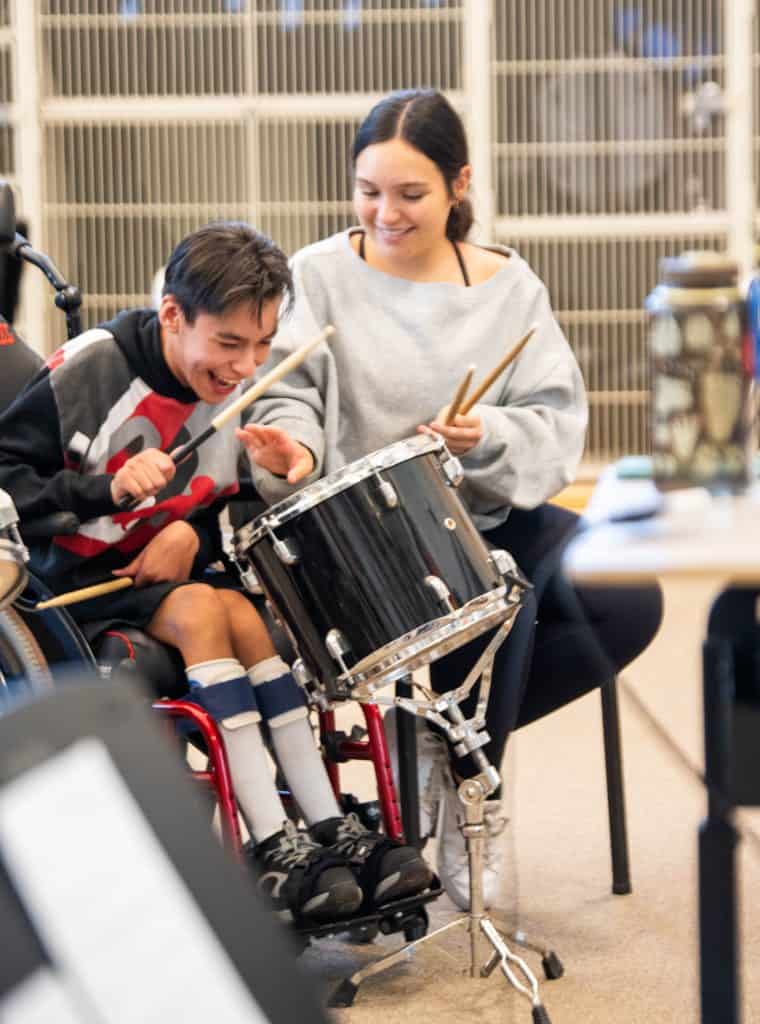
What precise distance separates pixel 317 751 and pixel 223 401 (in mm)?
457

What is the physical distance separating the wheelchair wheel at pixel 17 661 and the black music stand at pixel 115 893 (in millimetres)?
1192

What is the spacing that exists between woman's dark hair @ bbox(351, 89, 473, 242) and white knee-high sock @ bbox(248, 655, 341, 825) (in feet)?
2.26

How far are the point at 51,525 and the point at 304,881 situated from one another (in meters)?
0.48

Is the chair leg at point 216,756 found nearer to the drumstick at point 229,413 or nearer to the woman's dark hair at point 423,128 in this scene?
the drumstick at point 229,413

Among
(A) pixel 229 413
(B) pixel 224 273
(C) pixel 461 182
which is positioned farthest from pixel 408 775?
(C) pixel 461 182

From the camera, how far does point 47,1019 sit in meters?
0.47

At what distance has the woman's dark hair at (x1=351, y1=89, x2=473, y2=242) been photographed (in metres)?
2.05

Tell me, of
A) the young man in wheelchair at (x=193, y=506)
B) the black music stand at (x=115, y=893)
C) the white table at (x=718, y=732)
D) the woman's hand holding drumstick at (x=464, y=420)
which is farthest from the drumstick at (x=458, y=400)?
the black music stand at (x=115, y=893)

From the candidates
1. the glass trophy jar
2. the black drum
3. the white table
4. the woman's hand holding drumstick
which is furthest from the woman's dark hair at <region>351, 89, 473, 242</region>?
the white table

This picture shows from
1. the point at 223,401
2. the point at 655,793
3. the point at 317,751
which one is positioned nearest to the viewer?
the point at 317,751

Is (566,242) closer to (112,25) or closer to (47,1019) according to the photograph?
(112,25)

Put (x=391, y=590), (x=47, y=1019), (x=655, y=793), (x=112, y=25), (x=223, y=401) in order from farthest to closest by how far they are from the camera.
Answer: (x=112, y=25)
(x=655, y=793)
(x=223, y=401)
(x=391, y=590)
(x=47, y=1019)

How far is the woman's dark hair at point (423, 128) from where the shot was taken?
6.72 ft

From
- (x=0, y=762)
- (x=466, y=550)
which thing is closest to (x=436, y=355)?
(x=466, y=550)
